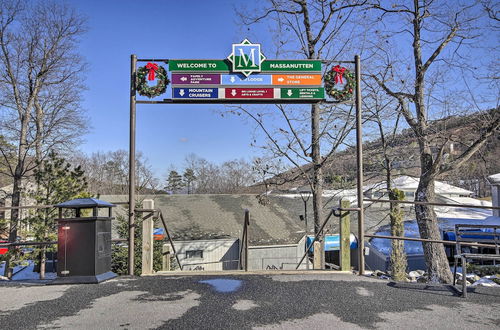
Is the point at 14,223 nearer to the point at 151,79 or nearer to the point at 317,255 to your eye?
the point at 151,79

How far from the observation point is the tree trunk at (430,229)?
12.9 metres

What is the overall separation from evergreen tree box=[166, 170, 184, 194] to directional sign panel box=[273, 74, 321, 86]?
225ft

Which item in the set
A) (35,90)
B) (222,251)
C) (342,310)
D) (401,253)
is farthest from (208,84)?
(35,90)

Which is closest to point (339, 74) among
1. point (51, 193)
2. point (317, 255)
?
point (317, 255)

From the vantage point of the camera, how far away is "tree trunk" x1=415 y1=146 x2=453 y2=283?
1289 cm

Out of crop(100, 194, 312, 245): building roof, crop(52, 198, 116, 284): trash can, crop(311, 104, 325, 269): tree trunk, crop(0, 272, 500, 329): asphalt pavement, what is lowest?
crop(100, 194, 312, 245): building roof

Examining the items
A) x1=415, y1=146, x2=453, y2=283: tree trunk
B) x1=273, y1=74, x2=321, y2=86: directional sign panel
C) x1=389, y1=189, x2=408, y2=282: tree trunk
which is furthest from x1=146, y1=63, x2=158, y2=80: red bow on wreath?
x1=415, y1=146, x2=453, y2=283: tree trunk

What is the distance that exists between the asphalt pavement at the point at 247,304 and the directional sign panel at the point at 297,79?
3279 millimetres

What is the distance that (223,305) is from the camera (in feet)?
14.5

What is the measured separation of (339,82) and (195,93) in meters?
2.66

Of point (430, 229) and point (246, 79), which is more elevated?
point (246, 79)

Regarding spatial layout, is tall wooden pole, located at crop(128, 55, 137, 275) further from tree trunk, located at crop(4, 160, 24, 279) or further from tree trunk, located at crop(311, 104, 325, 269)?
tree trunk, located at crop(4, 160, 24, 279)

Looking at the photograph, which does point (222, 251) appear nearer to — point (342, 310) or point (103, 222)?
point (103, 222)

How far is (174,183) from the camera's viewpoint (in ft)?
244
